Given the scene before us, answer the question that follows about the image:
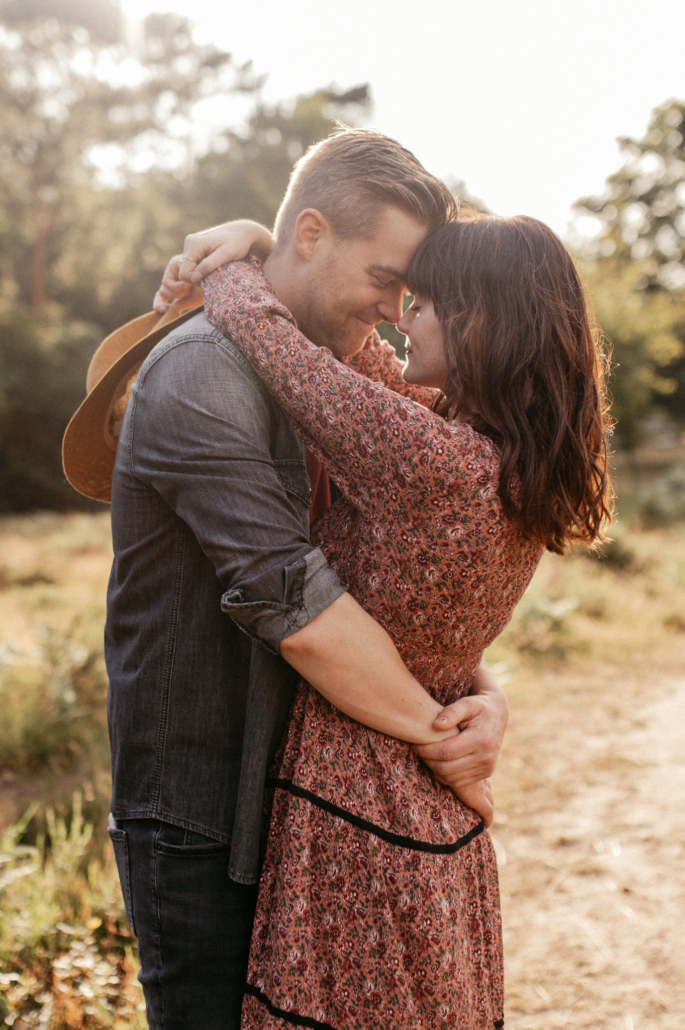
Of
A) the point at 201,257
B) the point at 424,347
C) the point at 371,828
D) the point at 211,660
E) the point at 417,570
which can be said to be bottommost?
the point at 371,828

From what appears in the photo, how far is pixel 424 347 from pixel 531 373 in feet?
1.02

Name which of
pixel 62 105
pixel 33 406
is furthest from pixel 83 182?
pixel 33 406

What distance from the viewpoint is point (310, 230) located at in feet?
6.77

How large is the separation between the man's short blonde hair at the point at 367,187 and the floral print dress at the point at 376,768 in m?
0.51

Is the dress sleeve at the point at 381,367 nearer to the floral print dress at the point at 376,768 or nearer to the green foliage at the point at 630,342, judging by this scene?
the floral print dress at the point at 376,768

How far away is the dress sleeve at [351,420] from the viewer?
4.84ft

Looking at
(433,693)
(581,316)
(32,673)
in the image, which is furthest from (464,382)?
(32,673)

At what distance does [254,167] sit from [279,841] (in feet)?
76.2

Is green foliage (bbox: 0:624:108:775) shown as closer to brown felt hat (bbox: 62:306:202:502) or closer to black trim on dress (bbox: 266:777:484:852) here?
brown felt hat (bbox: 62:306:202:502)

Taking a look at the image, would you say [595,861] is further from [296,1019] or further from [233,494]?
[233,494]

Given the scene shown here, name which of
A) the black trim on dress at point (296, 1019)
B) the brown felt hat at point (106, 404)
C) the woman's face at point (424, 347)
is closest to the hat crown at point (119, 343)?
the brown felt hat at point (106, 404)

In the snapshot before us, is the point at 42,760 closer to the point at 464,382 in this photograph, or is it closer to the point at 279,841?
the point at 279,841

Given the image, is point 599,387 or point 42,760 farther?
point 42,760

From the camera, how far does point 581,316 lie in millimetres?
1737
